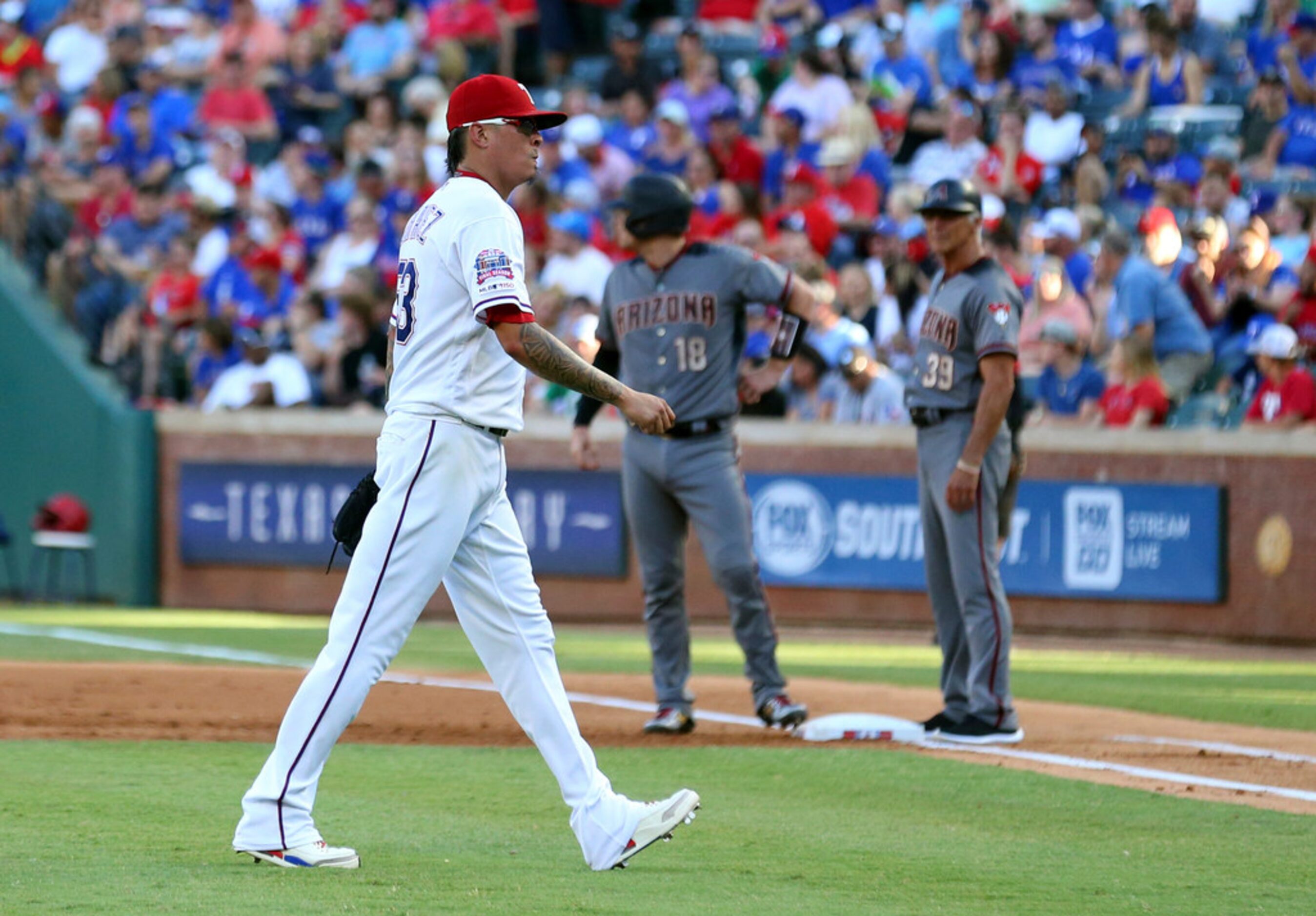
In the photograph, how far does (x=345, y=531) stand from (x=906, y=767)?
275 cm

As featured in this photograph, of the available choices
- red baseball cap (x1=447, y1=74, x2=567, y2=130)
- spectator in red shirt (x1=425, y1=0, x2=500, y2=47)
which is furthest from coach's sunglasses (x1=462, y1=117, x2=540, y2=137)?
spectator in red shirt (x1=425, y1=0, x2=500, y2=47)

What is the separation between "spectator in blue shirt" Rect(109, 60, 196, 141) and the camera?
2145 centimetres

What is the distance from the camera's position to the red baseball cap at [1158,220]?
45.4 feet

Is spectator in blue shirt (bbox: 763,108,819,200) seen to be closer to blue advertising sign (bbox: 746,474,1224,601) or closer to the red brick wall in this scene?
the red brick wall

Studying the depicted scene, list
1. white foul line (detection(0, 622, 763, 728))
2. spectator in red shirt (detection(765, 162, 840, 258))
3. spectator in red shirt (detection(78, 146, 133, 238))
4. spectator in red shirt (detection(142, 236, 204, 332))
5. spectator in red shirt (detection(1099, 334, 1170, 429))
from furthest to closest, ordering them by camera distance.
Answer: spectator in red shirt (detection(78, 146, 133, 238)) < spectator in red shirt (detection(142, 236, 204, 332)) < spectator in red shirt (detection(765, 162, 840, 258)) < spectator in red shirt (detection(1099, 334, 1170, 429)) < white foul line (detection(0, 622, 763, 728))

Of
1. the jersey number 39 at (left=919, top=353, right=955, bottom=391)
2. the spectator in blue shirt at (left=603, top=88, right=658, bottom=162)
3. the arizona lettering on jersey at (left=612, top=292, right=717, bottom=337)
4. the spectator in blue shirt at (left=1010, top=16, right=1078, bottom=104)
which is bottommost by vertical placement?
the jersey number 39 at (left=919, top=353, right=955, bottom=391)

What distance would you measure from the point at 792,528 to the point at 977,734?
6617 mm

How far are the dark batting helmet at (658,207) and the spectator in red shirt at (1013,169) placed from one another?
8.00 m

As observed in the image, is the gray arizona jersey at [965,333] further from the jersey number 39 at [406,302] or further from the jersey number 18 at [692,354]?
the jersey number 39 at [406,302]

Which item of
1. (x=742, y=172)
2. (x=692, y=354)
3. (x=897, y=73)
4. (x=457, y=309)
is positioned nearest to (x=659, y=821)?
(x=457, y=309)

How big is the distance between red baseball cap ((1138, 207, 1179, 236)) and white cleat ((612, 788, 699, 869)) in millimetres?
9774

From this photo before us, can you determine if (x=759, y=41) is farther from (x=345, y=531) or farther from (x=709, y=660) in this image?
(x=345, y=531)

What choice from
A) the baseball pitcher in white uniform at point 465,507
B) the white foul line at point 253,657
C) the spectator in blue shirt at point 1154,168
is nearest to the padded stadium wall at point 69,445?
the white foul line at point 253,657

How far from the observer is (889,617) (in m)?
13.9
